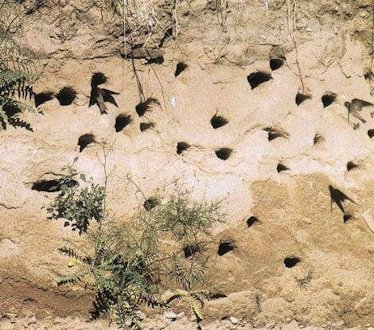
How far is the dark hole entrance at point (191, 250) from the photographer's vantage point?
13.6 feet

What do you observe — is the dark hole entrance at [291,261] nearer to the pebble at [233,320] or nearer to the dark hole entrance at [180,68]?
the pebble at [233,320]

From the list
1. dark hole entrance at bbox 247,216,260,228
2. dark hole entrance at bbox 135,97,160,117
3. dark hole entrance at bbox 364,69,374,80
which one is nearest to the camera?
dark hole entrance at bbox 135,97,160,117

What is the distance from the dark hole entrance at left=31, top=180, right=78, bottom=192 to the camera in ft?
12.9

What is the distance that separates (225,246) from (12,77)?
1.98m

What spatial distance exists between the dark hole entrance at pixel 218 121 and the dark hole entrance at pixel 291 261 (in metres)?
1.16

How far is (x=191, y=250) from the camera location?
13.6 ft

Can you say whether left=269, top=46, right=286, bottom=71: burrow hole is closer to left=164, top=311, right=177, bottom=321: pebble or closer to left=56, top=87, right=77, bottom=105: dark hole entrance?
left=56, top=87, right=77, bottom=105: dark hole entrance

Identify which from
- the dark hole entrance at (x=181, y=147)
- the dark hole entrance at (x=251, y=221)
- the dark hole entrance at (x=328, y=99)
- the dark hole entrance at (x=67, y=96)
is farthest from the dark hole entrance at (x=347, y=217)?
the dark hole entrance at (x=67, y=96)

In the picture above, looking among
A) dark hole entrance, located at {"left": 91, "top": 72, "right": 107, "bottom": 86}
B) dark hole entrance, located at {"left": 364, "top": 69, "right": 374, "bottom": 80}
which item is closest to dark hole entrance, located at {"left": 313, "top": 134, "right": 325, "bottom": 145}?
dark hole entrance, located at {"left": 364, "top": 69, "right": 374, "bottom": 80}

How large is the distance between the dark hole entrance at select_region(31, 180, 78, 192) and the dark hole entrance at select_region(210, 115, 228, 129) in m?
1.11

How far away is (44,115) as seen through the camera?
3898 mm

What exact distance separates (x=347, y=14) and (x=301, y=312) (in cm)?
229

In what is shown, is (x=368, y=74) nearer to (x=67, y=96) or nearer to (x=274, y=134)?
(x=274, y=134)

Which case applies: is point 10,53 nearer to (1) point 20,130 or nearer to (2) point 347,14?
(1) point 20,130
